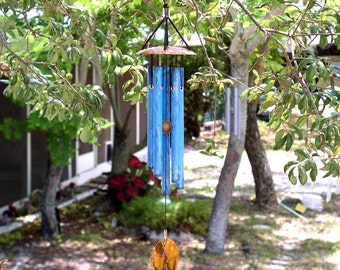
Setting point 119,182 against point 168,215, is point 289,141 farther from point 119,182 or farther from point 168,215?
point 119,182

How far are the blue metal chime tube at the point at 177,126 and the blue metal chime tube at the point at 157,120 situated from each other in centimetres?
5

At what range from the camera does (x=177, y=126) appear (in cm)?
231

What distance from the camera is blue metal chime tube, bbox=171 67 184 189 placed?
231 centimetres

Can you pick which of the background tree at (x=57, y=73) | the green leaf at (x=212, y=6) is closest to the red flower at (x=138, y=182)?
the background tree at (x=57, y=73)

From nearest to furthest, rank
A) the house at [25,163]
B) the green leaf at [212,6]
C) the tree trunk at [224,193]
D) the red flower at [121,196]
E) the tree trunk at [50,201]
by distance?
1. the green leaf at [212,6]
2. the tree trunk at [224,193]
3. the tree trunk at [50,201]
4. the house at [25,163]
5. the red flower at [121,196]

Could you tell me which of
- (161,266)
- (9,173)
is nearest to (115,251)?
(9,173)

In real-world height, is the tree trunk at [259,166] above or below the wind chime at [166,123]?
below

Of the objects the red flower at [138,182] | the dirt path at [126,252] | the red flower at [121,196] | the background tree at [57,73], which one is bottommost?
the dirt path at [126,252]

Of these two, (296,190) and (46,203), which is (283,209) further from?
(46,203)

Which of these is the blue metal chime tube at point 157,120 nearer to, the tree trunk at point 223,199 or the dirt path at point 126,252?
the dirt path at point 126,252

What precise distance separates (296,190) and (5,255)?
6.42 m

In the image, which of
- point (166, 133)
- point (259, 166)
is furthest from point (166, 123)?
point (259, 166)

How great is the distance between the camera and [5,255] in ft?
20.9

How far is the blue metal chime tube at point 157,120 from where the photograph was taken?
2279 millimetres
